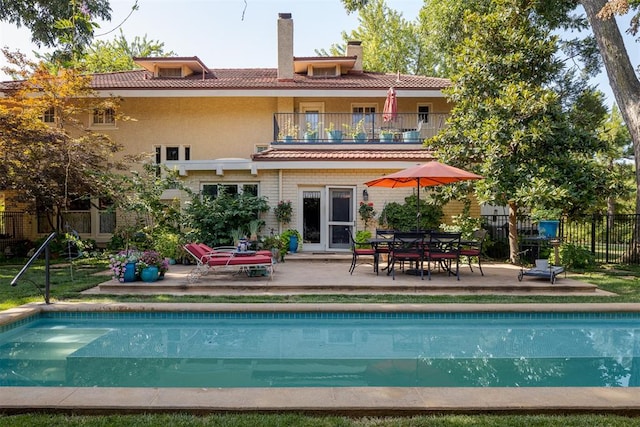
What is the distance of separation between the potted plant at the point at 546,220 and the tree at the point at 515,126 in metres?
0.16

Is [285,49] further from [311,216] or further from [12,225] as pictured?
[12,225]

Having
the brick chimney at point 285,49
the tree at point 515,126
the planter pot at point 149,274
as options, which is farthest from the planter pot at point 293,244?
the brick chimney at point 285,49

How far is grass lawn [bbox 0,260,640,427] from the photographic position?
3361 millimetres

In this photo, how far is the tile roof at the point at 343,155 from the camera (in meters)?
14.2

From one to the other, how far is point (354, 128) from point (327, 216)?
16.9 ft

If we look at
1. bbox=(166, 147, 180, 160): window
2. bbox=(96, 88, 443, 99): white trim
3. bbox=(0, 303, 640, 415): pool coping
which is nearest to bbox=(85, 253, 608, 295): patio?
bbox=(0, 303, 640, 415): pool coping

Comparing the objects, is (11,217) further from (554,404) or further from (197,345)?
(554,404)

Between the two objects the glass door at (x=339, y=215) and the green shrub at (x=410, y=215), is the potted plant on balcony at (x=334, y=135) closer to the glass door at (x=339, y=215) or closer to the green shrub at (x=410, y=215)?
the glass door at (x=339, y=215)

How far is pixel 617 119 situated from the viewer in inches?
1313

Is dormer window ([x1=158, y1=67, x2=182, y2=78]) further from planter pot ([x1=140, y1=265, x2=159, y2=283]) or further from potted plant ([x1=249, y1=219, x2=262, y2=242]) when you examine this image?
planter pot ([x1=140, y1=265, x2=159, y2=283])

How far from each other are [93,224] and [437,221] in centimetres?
1402

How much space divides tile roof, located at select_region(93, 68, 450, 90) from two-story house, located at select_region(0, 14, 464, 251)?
0.05 meters

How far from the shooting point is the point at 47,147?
42.4 ft

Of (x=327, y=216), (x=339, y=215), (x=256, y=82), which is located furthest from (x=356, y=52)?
(x=327, y=216)
